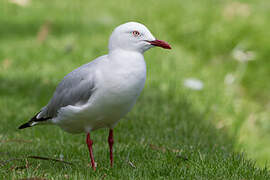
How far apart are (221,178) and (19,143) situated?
249 cm

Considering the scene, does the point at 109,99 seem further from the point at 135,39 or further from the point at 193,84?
the point at 193,84

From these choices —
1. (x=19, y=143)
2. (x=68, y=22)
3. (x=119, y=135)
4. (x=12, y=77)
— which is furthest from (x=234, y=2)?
(x=19, y=143)

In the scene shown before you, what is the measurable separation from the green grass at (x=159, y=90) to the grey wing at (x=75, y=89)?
545mm

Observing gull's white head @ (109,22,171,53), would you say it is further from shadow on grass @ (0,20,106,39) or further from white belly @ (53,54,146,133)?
shadow on grass @ (0,20,106,39)

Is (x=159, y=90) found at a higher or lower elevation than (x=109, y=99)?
higher

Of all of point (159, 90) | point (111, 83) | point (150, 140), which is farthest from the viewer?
point (159, 90)

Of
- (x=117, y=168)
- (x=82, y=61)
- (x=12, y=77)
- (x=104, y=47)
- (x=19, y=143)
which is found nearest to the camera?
(x=117, y=168)

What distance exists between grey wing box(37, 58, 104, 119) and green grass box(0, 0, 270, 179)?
1.79 feet

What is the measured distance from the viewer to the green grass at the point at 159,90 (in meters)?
4.32

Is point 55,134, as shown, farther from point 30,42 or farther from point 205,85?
point 30,42

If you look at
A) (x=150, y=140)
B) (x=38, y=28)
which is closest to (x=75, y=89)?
(x=150, y=140)

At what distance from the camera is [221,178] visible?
3928 millimetres

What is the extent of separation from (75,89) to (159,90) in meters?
3.68

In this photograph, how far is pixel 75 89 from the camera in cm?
429
